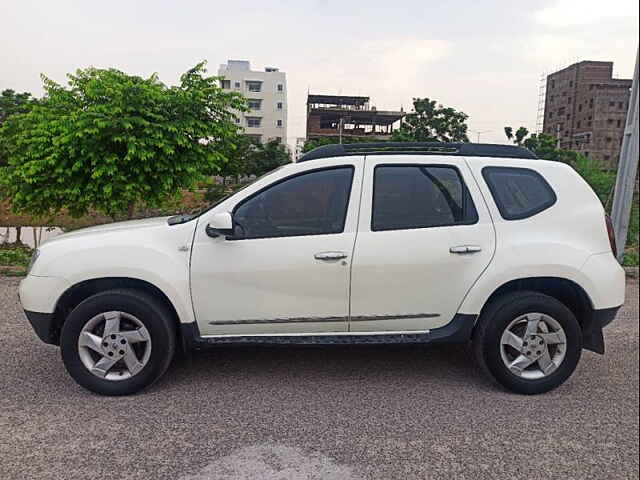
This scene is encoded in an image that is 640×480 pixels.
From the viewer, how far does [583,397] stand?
359 cm

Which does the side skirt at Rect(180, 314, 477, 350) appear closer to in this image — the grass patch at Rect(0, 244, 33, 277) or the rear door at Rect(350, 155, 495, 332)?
the rear door at Rect(350, 155, 495, 332)

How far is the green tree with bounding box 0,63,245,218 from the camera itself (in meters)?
6.99

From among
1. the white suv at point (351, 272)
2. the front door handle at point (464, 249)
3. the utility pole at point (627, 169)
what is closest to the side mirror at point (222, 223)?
the white suv at point (351, 272)

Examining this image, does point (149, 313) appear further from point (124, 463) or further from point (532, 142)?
point (532, 142)

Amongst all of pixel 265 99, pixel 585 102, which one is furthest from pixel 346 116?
pixel 585 102

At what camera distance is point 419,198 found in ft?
11.8

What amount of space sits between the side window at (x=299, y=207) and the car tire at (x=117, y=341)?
83 cm

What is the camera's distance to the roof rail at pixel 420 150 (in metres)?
3.74

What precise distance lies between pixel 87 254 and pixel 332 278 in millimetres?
1682

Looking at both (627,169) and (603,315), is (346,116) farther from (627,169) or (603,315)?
(603,315)

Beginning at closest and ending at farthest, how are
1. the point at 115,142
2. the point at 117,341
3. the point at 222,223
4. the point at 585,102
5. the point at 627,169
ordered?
the point at 222,223
the point at 117,341
the point at 627,169
the point at 115,142
the point at 585,102

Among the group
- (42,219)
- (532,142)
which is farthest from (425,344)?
(532,142)

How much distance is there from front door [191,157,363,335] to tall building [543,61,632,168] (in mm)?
61934

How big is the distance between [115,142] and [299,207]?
15.1 feet
